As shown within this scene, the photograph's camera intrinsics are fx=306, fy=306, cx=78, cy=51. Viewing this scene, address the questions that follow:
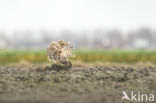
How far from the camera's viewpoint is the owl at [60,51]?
417 inches

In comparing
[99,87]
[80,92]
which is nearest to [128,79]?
[99,87]

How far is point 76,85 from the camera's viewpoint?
8328 millimetres

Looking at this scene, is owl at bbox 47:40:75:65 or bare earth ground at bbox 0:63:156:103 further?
owl at bbox 47:40:75:65

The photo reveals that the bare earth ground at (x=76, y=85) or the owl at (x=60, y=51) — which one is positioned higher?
the owl at (x=60, y=51)

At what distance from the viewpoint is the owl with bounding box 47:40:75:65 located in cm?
1059

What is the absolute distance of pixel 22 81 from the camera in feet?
29.8

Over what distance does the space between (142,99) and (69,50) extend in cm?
368

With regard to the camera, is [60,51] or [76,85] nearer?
[76,85]

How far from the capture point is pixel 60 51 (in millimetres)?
10578

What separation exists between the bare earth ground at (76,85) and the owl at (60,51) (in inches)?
16.0

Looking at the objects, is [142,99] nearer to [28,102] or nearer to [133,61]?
[28,102]

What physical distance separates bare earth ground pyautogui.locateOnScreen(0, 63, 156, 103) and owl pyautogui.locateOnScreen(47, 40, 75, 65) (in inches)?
16.0

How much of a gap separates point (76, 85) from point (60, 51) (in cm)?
250

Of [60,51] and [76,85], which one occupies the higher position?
[60,51]
